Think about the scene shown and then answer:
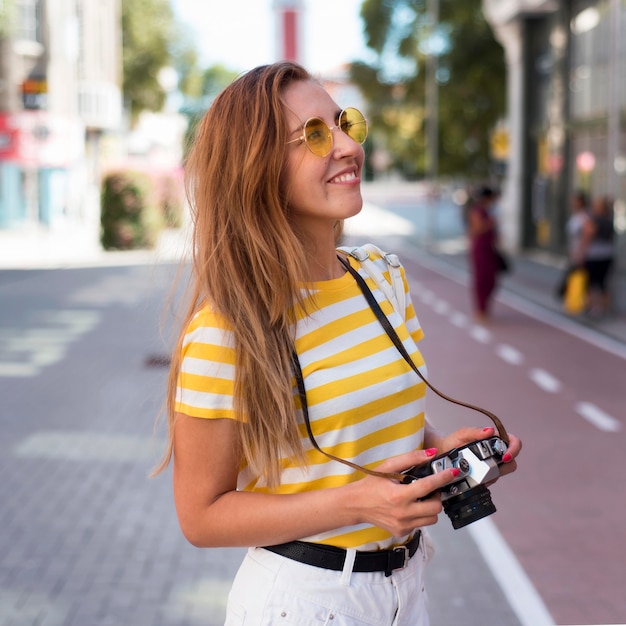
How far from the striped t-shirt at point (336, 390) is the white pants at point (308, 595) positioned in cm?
6

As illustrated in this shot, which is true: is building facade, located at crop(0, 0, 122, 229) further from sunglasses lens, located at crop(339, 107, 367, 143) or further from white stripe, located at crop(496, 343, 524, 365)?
sunglasses lens, located at crop(339, 107, 367, 143)

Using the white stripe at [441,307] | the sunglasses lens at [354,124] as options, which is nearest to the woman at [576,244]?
the white stripe at [441,307]

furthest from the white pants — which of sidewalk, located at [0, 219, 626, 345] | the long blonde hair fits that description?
sidewalk, located at [0, 219, 626, 345]

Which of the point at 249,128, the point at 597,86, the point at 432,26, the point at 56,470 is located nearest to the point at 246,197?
the point at 249,128

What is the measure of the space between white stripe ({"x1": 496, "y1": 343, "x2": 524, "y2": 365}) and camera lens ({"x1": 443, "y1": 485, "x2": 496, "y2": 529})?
33.5 feet

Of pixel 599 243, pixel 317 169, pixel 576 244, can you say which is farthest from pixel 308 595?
pixel 576 244

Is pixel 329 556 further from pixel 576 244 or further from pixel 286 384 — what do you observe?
pixel 576 244

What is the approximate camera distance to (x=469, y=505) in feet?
6.17

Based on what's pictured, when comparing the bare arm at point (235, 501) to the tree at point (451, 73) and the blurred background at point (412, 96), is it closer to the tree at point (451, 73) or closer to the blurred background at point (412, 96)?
the blurred background at point (412, 96)

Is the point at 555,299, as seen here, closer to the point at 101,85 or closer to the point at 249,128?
the point at 249,128

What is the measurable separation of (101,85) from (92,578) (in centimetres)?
5005

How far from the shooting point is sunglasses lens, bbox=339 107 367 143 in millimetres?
2109

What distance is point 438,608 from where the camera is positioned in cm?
478

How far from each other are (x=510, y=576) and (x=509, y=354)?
768 centimetres
